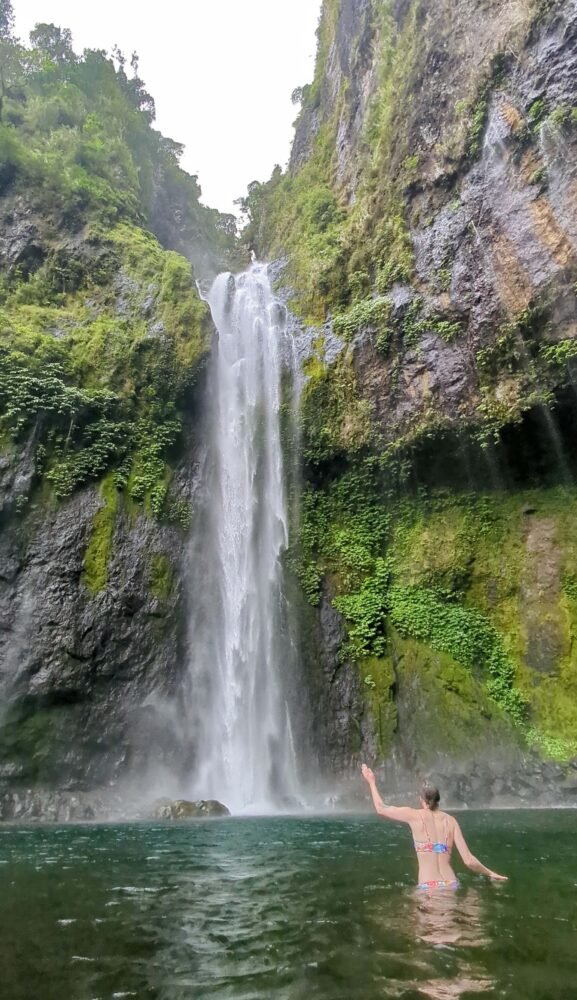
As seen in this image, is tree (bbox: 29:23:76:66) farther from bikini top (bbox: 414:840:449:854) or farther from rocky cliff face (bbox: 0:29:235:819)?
bikini top (bbox: 414:840:449:854)

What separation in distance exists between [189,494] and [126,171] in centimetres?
1483

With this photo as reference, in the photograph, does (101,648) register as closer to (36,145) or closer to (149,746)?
(149,746)

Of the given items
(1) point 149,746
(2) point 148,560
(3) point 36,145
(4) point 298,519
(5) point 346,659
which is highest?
(3) point 36,145

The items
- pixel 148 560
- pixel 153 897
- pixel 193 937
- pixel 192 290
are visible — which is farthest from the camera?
pixel 192 290

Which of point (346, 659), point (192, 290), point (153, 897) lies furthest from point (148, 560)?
point (153, 897)

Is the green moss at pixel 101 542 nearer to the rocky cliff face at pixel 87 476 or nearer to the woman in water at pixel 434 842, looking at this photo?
the rocky cliff face at pixel 87 476

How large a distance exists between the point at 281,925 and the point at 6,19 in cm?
3422

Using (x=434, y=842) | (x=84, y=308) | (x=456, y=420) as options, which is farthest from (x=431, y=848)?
(x=84, y=308)

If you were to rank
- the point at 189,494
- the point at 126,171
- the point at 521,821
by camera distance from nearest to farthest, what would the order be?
the point at 521,821
the point at 189,494
the point at 126,171

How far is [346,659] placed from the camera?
15148mm

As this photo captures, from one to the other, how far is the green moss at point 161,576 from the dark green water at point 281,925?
7.89 m

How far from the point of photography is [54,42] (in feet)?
92.4

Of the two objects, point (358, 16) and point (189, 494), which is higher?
point (358, 16)

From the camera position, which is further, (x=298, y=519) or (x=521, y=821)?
(x=298, y=519)
